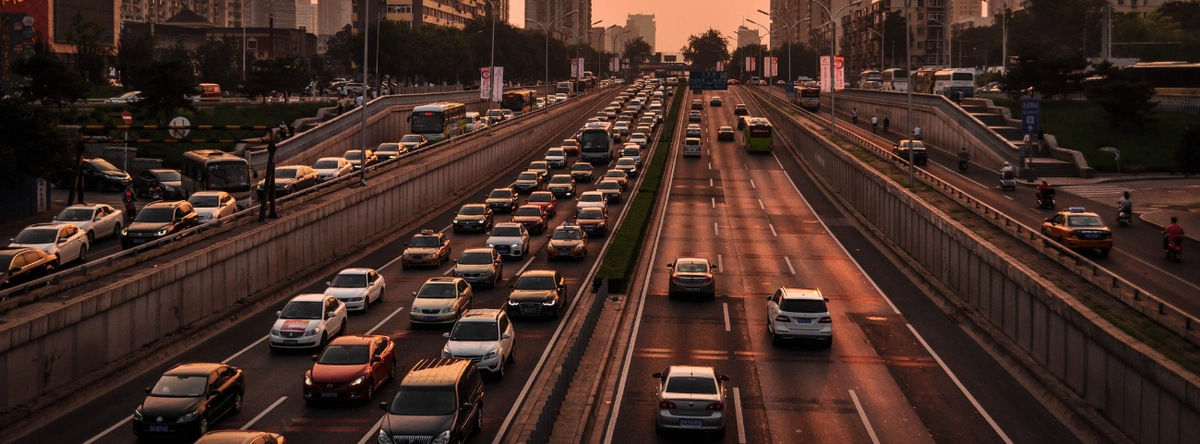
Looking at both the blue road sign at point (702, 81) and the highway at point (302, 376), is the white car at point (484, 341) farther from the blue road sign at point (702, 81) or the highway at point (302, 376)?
the blue road sign at point (702, 81)

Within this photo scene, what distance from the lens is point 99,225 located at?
140ft

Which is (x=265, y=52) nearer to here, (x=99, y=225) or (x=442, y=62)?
(x=442, y=62)

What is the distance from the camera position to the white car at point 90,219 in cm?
4203

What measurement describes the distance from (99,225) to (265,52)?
450 ft

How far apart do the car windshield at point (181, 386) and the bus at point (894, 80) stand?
110 m

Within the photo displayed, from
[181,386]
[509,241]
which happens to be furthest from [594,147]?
[181,386]

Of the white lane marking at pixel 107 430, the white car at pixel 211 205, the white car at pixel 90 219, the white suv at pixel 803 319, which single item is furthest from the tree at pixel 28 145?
the white suv at pixel 803 319

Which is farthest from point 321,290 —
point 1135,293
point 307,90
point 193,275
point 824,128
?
point 307,90

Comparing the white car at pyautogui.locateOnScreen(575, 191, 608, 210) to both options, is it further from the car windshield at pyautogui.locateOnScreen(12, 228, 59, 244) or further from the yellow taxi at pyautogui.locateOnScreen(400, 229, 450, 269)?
the car windshield at pyautogui.locateOnScreen(12, 228, 59, 244)

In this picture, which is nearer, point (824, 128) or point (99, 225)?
point (99, 225)

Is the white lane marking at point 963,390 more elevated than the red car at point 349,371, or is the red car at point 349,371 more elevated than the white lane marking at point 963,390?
the red car at point 349,371

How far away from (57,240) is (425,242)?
12.8 meters

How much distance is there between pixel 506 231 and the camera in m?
44.6

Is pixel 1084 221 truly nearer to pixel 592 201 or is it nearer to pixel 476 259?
pixel 476 259
